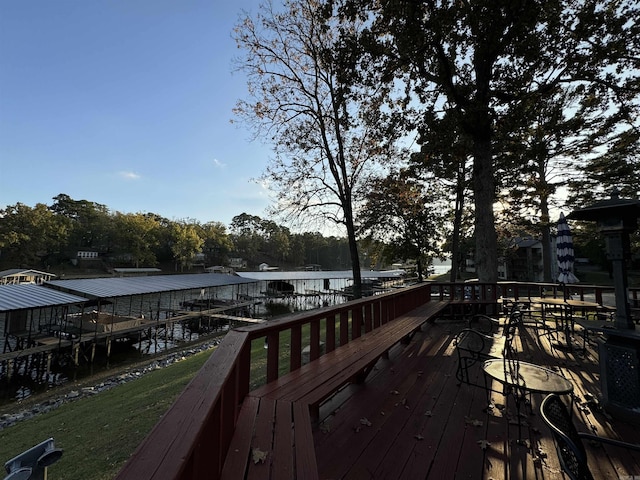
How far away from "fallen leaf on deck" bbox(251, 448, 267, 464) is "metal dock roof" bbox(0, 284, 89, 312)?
49.9 ft

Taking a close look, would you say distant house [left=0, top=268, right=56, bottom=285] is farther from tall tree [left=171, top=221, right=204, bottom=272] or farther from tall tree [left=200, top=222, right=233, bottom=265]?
tall tree [left=200, top=222, right=233, bottom=265]

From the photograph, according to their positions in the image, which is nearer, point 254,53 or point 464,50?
point 464,50

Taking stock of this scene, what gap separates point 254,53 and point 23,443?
42.2 ft

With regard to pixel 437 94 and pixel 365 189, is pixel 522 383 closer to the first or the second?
pixel 437 94

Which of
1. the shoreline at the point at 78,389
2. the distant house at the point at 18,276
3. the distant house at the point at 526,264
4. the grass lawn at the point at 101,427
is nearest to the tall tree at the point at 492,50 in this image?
the grass lawn at the point at 101,427

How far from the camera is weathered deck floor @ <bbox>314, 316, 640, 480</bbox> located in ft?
6.95

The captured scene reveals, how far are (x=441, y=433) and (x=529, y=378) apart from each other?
96cm

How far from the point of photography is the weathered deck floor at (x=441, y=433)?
212 centimetres

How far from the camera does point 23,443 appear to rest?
19.1 feet

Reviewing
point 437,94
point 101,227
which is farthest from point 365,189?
point 101,227

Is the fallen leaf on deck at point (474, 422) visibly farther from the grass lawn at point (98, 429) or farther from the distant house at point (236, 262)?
the distant house at point (236, 262)

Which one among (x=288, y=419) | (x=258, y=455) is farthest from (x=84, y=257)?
(x=258, y=455)

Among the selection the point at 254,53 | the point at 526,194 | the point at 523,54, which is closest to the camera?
the point at 523,54

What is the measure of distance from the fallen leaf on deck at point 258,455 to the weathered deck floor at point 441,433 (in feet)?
2.15
